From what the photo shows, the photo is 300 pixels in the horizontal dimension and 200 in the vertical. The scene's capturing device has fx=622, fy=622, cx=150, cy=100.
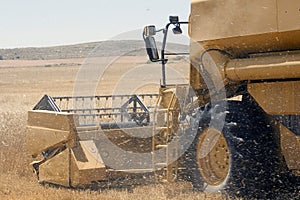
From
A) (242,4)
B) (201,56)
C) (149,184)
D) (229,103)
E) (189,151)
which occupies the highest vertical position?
(242,4)

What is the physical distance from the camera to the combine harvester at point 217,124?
243 inches

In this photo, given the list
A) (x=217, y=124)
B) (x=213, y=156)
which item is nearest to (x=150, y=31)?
(x=217, y=124)

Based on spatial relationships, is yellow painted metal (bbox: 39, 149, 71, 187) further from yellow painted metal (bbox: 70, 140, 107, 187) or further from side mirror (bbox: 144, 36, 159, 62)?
side mirror (bbox: 144, 36, 159, 62)

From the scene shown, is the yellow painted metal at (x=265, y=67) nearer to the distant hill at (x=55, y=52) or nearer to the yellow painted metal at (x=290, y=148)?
the yellow painted metal at (x=290, y=148)

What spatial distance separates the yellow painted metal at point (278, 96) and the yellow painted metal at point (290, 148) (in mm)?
256

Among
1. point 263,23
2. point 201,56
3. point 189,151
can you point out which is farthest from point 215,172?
point 263,23

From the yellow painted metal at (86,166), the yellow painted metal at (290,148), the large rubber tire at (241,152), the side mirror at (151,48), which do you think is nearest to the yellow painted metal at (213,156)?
the large rubber tire at (241,152)

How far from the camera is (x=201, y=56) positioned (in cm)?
712

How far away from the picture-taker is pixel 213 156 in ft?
23.7

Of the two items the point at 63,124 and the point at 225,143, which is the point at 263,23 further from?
the point at 63,124

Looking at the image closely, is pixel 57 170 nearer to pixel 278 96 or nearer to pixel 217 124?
pixel 217 124

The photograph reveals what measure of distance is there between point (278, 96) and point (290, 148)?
1.80ft

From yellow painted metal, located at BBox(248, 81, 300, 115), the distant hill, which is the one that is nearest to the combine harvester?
yellow painted metal, located at BBox(248, 81, 300, 115)

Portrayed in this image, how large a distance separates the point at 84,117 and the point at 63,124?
189 centimetres
